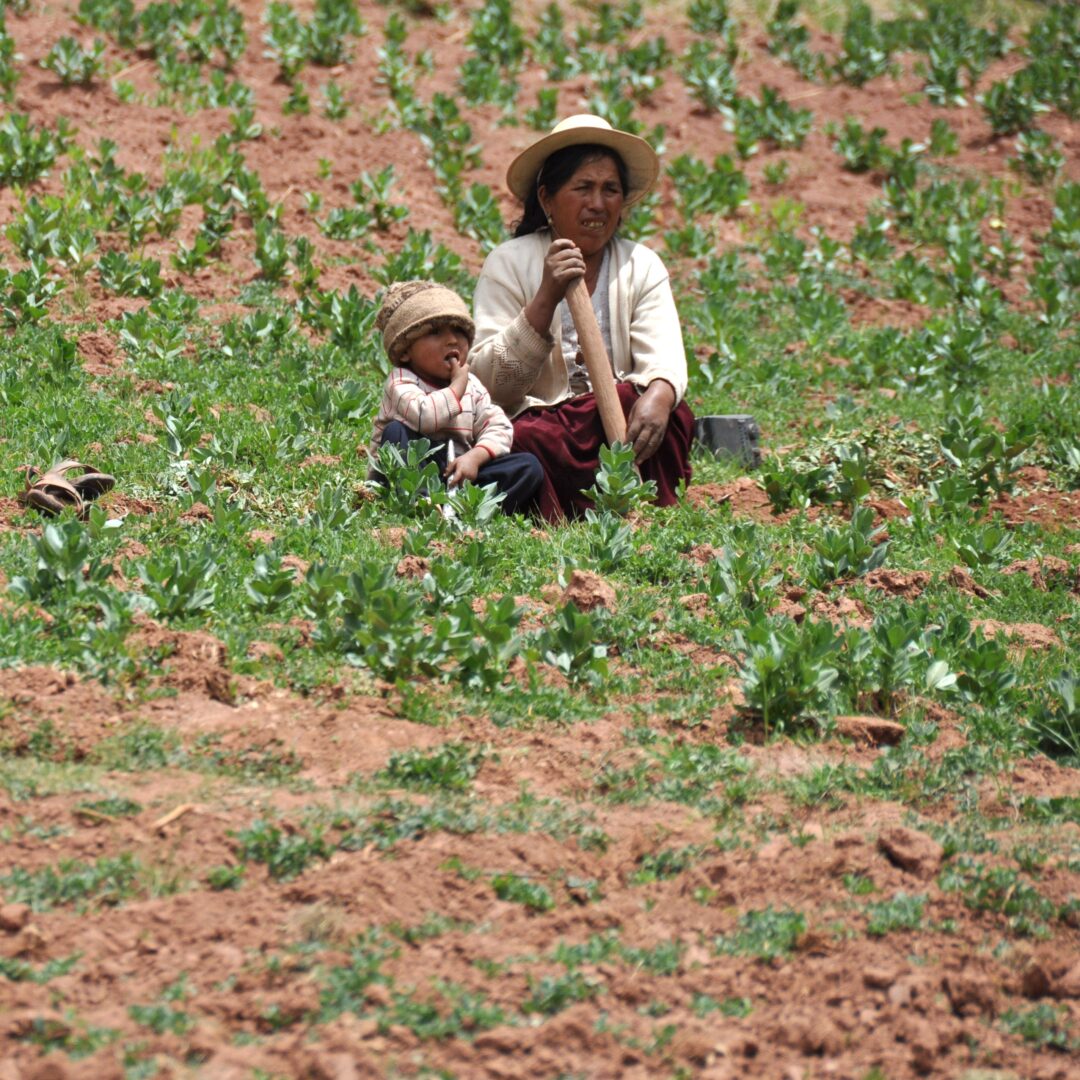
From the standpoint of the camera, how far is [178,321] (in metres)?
7.93

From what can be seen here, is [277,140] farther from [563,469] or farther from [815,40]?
[815,40]

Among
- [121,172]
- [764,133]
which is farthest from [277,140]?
[764,133]

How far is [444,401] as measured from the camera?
588cm

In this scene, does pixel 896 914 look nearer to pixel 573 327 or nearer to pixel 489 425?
pixel 489 425

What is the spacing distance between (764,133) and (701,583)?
8.37 metres

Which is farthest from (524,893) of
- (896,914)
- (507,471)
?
(507,471)

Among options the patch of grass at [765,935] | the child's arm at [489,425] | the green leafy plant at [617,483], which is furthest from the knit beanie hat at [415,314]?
the patch of grass at [765,935]

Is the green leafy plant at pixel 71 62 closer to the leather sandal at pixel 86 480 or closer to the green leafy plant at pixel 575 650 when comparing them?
the leather sandal at pixel 86 480

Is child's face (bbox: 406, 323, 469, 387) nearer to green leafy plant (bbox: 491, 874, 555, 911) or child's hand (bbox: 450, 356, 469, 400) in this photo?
child's hand (bbox: 450, 356, 469, 400)

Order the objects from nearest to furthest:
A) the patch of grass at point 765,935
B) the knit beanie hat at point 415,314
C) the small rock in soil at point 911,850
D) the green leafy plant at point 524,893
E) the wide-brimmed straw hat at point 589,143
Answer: the patch of grass at point 765,935, the green leafy plant at point 524,893, the small rock in soil at point 911,850, the knit beanie hat at point 415,314, the wide-brimmed straw hat at point 589,143

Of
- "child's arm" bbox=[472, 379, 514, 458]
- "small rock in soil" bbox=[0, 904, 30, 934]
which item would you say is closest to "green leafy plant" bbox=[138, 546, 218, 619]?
"small rock in soil" bbox=[0, 904, 30, 934]

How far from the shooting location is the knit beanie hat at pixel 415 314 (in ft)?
19.1

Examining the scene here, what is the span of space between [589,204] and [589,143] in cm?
27

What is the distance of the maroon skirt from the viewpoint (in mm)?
6250
